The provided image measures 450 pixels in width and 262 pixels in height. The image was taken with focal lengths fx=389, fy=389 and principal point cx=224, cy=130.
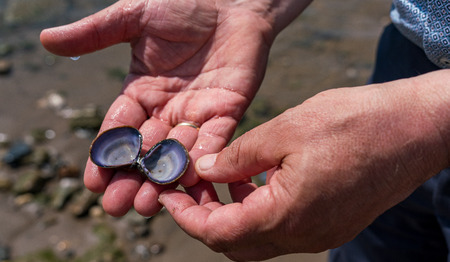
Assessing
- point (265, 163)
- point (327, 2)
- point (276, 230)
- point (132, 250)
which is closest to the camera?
point (276, 230)

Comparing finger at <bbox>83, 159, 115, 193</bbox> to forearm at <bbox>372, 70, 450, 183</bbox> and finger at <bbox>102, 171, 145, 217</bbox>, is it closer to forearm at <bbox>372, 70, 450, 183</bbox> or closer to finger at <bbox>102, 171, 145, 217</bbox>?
finger at <bbox>102, 171, 145, 217</bbox>

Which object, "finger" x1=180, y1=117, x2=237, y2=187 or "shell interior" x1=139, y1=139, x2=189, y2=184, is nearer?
"shell interior" x1=139, y1=139, x2=189, y2=184

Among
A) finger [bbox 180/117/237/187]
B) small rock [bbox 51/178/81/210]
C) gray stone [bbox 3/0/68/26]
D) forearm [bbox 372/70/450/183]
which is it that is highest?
forearm [bbox 372/70/450/183]

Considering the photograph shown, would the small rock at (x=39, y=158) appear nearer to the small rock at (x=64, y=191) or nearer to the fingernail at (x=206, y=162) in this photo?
the small rock at (x=64, y=191)

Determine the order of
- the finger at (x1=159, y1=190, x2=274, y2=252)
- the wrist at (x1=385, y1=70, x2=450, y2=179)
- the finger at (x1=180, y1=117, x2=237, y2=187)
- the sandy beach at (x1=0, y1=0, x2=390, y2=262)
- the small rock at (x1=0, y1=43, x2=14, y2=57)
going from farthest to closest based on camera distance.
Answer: the small rock at (x1=0, y1=43, x2=14, y2=57) → the sandy beach at (x1=0, y1=0, x2=390, y2=262) → the finger at (x1=180, y1=117, x2=237, y2=187) → the finger at (x1=159, y1=190, x2=274, y2=252) → the wrist at (x1=385, y1=70, x2=450, y2=179)

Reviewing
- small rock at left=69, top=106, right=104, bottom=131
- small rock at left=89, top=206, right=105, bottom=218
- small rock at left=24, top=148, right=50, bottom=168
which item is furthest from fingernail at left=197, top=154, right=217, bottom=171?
small rock at left=69, top=106, right=104, bottom=131

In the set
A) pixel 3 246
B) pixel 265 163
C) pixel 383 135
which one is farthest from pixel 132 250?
pixel 383 135

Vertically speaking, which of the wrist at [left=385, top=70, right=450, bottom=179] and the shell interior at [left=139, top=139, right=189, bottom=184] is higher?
the wrist at [left=385, top=70, right=450, bottom=179]

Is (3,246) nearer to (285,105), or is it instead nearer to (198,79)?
(198,79)
